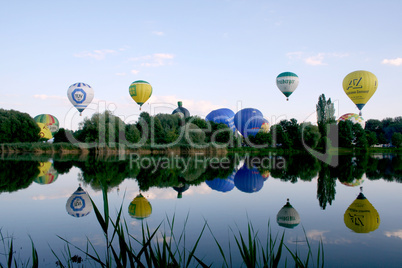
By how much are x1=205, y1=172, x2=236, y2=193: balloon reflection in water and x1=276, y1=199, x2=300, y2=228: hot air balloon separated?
2653 millimetres


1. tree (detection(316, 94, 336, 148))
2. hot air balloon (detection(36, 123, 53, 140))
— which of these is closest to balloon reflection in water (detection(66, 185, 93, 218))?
hot air balloon (detection(36, 123, 53, 140))

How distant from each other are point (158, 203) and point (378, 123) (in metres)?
70.1

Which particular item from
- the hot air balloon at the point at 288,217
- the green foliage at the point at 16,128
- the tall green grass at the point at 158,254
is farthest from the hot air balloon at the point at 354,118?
the tall green grass at the point at 158,254

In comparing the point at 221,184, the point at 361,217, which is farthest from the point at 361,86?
the point at 361,217

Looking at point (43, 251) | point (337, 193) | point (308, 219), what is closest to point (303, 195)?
point (337, 193)

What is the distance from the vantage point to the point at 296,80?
27.2 meters

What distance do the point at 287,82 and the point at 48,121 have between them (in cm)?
3858

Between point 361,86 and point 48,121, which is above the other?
point 361,86

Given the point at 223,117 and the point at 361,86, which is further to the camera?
the point at 223,117

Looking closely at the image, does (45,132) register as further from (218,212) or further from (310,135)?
(218,212)

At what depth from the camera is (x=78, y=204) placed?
7.20 meters

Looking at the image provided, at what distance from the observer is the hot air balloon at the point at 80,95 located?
29.4 metres

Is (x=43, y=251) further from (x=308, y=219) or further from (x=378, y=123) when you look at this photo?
(x=378, y=123)

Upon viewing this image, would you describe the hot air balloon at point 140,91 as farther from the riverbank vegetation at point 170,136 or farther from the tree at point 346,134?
the tree at point 346,134
